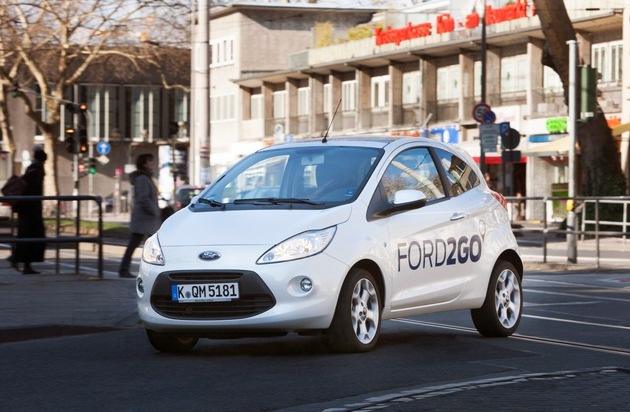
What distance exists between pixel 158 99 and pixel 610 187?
74.9 m

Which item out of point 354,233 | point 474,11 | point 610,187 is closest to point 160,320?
point 354,233

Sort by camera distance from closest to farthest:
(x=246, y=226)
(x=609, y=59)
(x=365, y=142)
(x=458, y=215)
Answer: (x=246, y=226) → (x=365, y=142) → (x=458, y=215) → (x=609, y=59)

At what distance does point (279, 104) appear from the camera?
84.7 metres

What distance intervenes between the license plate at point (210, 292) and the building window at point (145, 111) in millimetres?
99665

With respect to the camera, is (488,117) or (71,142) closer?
(488,117)

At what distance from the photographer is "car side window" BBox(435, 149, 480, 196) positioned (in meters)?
12.2

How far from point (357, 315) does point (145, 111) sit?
101145 millimetres

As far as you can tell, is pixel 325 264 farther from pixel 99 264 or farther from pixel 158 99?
pixel 158 99

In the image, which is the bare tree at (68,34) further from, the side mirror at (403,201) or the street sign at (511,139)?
the side mirror at (403,201)

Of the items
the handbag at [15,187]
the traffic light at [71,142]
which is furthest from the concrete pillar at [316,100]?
the handbag at [15,187]

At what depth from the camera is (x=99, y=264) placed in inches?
749

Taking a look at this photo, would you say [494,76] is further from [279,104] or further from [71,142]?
[71,142]

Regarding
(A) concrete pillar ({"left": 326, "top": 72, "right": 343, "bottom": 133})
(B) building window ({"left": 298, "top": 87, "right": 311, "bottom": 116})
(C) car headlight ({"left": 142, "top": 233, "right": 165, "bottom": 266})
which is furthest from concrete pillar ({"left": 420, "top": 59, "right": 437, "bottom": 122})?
(C) car headlight ({"left": 142, "top": 233, "right": 165, "bottom": 266})

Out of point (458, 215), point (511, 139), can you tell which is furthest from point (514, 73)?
point (458, 215)
